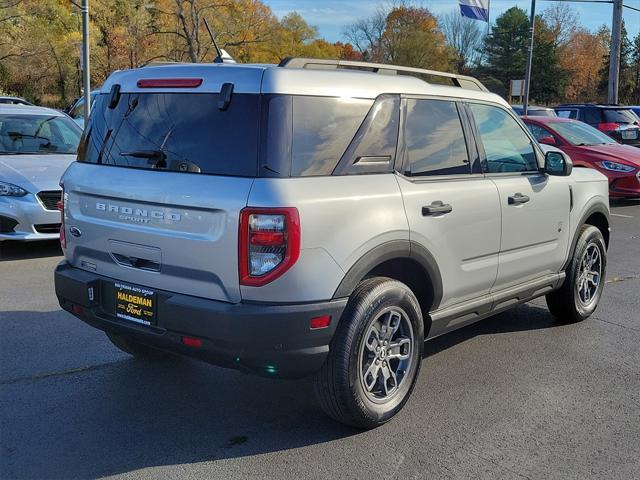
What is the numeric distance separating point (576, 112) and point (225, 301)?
55.9 feet

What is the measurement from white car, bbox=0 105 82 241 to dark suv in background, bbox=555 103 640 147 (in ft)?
43.2

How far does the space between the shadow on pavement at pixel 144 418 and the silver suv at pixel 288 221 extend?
0.45 meters

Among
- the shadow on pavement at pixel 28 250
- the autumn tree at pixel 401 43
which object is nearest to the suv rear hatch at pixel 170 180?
the shadow on pavement at pixel 28 250

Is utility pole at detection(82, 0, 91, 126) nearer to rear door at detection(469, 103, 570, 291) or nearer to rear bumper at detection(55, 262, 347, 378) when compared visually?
rear door at detection(469, 103, 570, 291)

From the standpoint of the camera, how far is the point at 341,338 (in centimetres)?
331

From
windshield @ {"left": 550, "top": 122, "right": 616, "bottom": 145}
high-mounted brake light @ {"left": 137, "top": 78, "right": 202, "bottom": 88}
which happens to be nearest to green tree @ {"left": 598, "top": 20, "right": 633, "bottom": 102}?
windshield @ {"left": 550, "top": 122, "right": 616, "bottom": 145}

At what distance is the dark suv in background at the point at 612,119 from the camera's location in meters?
16.6

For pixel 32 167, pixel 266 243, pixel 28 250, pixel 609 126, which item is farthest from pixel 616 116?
pixel 266 243

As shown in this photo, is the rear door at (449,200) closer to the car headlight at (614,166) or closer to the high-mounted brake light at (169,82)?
the high-mounted brake light at (169,82)

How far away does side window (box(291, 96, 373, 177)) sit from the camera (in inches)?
126

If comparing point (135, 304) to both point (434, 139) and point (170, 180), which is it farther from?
point (434, 139)

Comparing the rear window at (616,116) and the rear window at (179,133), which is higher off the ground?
the rear window at (616,116)

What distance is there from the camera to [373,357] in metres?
3.60

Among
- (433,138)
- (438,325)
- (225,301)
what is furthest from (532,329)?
(225,301)
